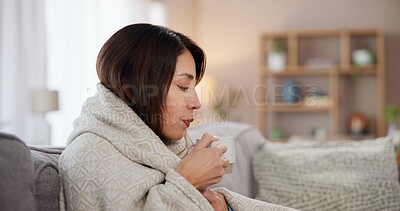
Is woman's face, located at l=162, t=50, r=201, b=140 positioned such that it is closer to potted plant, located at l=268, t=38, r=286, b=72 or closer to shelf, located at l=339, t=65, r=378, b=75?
potted plant, located at l=268, t=38, r=286, b=72

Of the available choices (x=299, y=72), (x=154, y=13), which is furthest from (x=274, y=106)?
(x=154, y=13)

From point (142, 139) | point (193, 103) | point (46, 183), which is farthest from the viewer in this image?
point (193, 103)

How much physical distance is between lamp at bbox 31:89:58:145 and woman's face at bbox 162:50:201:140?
242cm

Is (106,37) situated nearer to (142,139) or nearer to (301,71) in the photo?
(301,71)

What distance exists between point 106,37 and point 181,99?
337 cm

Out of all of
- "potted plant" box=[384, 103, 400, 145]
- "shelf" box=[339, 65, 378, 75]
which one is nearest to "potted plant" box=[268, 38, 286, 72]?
"shelf" box=[339, 65, 378, 75]

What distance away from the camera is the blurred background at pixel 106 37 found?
12.5ft

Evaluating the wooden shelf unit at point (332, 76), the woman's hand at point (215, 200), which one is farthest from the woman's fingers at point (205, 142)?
the wooden shelf unit at point (332, 76)

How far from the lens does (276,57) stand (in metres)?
6.18

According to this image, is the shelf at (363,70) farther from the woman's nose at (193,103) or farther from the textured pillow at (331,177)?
the woman's nose at (193,103)

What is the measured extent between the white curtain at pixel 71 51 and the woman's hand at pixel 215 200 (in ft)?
9.09

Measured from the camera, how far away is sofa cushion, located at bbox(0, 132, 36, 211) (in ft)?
3.31

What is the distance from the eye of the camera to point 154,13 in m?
5.78

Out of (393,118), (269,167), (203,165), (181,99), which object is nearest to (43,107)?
(269,167)
